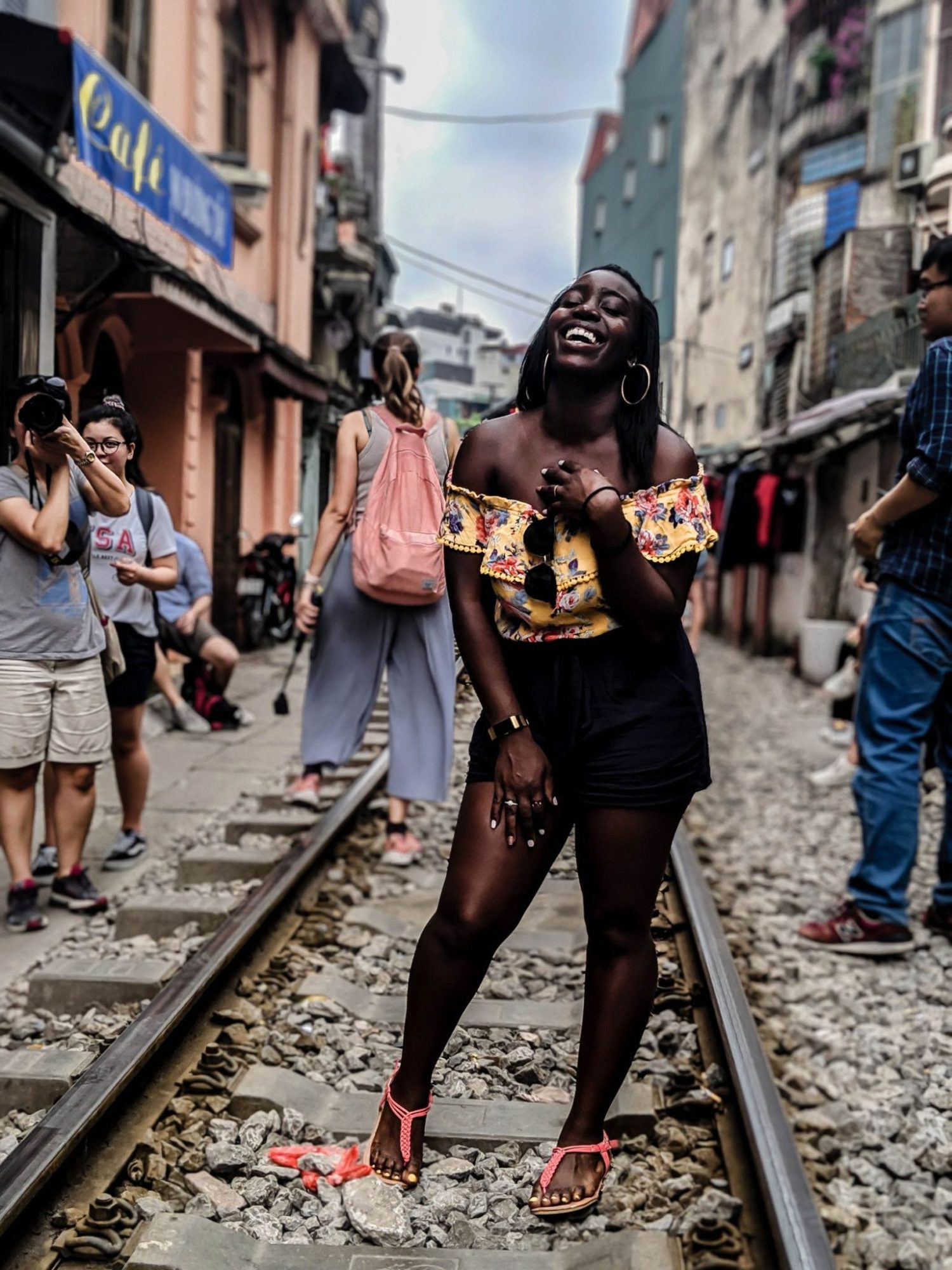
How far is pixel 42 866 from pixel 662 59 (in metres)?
23.9

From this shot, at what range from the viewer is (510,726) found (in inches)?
89.7

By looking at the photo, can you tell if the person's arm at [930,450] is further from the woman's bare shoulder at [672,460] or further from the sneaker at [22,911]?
the sneaker at [22,911]

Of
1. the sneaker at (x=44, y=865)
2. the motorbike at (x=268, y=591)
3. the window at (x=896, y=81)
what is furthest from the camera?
the window at (x=896, y=81)

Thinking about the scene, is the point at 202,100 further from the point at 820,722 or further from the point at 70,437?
the point at 70,437

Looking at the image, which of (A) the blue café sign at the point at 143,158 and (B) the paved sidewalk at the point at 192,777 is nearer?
(B) the paved sidewalk at the point at 192,777

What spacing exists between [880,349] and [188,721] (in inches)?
350

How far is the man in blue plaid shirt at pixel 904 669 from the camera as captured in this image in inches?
161

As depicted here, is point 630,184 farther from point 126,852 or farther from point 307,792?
point 126,852

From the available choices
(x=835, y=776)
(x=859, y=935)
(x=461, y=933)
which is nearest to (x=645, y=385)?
(x=461, y=933)

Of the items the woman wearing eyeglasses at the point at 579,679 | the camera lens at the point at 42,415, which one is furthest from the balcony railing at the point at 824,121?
the woman wearing eyeglasses at the point at 579,679

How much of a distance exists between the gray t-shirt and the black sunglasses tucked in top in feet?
6.70

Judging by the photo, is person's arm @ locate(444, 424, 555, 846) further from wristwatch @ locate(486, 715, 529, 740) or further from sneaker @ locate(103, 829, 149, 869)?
sneaker @ locate(103, 829, 149, 869)

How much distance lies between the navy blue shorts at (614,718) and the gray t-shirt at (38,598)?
2052mm

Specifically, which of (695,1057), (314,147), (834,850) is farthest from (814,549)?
(695,1057)
